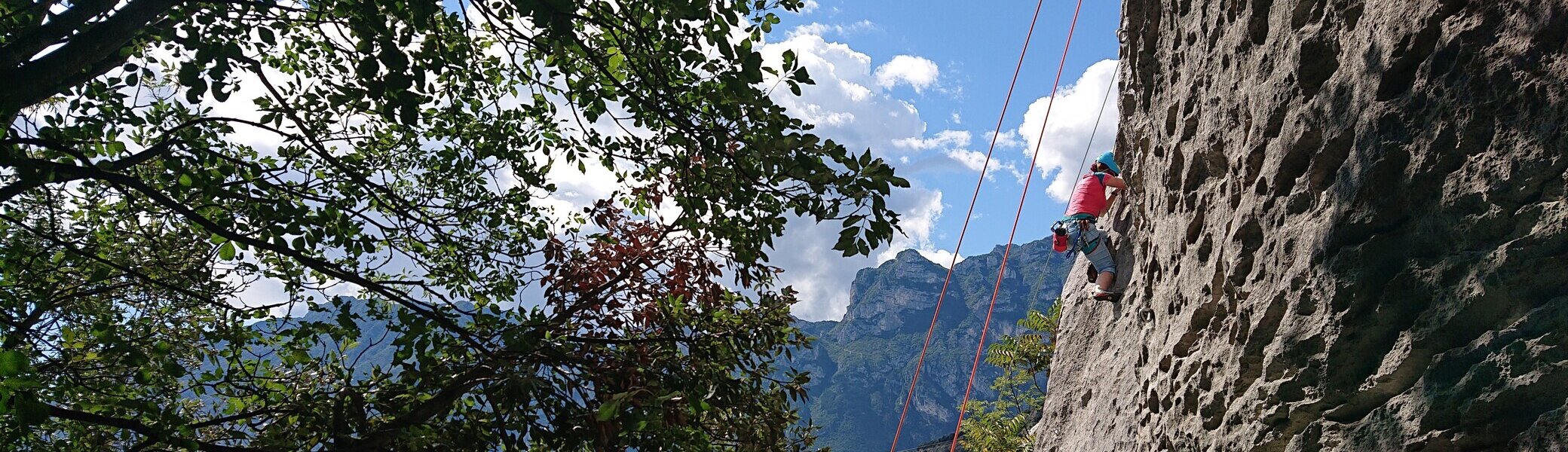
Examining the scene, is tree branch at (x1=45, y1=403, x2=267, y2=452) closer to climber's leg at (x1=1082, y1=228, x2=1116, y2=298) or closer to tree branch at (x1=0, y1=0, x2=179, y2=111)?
tree branch at (x1=0, y1=0, x2=179, y2=111)

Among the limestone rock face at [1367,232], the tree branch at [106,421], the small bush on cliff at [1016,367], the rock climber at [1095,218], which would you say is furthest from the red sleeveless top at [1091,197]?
the small bush on cliff at [1016,367]

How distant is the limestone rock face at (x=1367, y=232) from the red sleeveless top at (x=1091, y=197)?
153cm

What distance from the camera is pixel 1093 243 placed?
6297 millimetres

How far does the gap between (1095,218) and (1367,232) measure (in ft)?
11.9

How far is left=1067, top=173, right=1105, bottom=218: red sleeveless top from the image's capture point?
21.0 ft

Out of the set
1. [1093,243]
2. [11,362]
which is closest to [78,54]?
[11,362]

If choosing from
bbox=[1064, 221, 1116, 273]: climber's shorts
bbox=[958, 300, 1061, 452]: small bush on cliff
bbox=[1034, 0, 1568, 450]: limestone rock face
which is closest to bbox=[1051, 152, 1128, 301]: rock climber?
bbox=[1064, 221, 1116, 273]: climber's shorts

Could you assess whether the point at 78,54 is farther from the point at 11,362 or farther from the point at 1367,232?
the point at 1367,232

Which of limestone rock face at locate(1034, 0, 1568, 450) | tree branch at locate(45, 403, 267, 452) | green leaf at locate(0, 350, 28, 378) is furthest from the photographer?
tree branch at locate(45, 403, 267, 452)

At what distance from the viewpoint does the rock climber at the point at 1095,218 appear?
6211mm

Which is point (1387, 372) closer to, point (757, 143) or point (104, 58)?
point (757, 143)

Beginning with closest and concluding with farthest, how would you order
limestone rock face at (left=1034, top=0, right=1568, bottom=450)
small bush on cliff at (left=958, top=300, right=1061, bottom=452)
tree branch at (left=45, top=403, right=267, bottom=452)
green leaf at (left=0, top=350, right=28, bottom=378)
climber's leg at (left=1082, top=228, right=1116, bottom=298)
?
green leaf at (left=0, top=350, right=28, bottom=378)
limestone rock face at (left=1034, top=0, right=1568, bottom=450)
tree branch at (left=45, top=403, right=267, bottom=452)
climber's leg at (left=1082, top=228, right=1116, bottom=298)
small bush on cliff at (left=958, top=300, right=1061, bottom=452)

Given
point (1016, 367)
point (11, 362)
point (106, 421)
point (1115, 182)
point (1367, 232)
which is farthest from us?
point (1016, 367)

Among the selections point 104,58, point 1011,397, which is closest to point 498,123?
point 104,58
